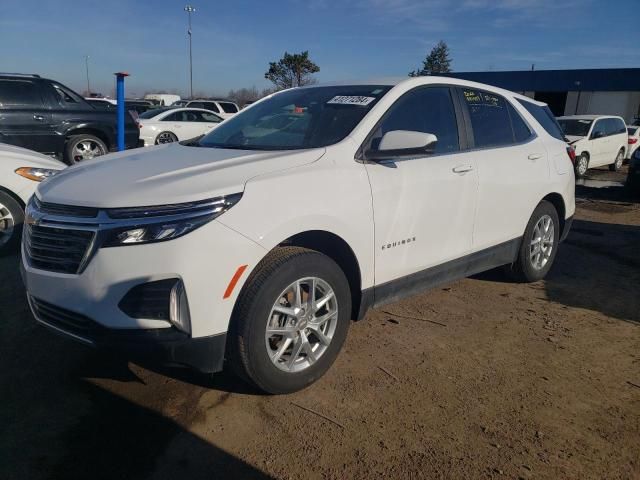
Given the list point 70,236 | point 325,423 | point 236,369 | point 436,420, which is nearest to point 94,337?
point 70,236

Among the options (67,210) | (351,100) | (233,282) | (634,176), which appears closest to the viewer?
(233,282)

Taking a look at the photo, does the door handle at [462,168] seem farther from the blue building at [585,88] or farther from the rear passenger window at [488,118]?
the blue building at [585,88]

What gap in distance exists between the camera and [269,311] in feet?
8.26

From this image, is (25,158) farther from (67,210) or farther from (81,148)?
(81,148)

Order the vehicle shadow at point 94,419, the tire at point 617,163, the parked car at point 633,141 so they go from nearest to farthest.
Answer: the vehicle shadow at point 94,419
the tire at point 617,163
the parked car at point 633,141

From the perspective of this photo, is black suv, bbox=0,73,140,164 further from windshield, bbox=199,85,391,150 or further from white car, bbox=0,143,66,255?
windshield, bbox=199,85,391,150

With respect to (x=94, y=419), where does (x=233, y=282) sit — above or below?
above

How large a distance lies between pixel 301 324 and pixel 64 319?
1205 millimetres

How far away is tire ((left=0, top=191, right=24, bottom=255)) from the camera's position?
4.95 metres

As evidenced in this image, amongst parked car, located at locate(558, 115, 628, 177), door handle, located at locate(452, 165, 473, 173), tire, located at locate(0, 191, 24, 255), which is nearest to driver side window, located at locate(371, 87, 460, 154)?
door handle, located at locate(452, 165, 473, 173)

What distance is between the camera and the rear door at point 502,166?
12.6 feet

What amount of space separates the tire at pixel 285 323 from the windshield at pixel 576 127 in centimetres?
A: 1328

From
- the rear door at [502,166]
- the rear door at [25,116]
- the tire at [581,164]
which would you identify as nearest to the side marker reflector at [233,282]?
the rear door at [502,166]

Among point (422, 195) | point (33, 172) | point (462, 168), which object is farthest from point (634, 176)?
point (33, 172)
